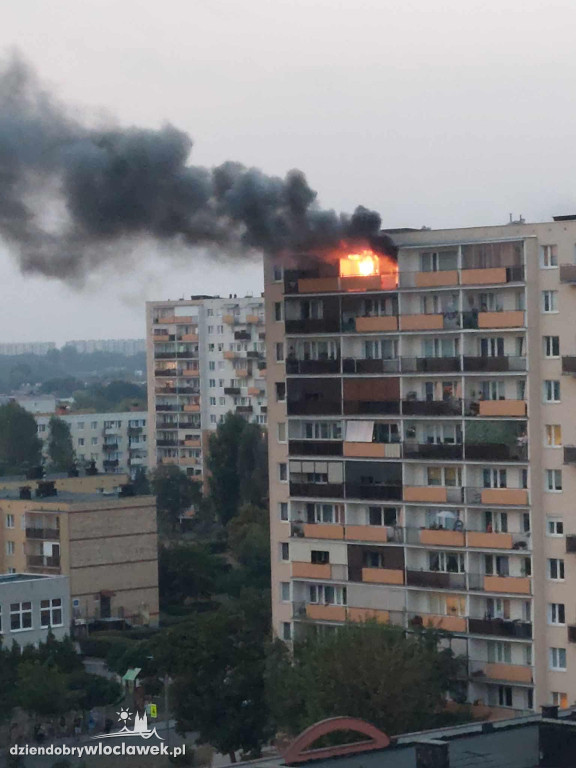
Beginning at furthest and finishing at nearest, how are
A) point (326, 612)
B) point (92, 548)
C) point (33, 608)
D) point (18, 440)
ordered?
point (18, 440), point (92, 548), point (33, 608), point (326, 612)

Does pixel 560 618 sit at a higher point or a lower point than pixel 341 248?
lower

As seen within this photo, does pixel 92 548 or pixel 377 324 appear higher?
pixel 377 324

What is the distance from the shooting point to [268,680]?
28.2m

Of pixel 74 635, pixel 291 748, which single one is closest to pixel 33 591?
pixel 74 635

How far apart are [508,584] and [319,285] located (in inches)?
252

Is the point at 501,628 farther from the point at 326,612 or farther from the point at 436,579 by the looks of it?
the point at 326,612

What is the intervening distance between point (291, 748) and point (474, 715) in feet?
33.7

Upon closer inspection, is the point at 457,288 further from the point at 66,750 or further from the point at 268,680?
the point at 66,750

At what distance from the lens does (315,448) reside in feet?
100

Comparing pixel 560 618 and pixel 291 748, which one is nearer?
pixel 291 748

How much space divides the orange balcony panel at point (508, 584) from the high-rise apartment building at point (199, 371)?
46438mm

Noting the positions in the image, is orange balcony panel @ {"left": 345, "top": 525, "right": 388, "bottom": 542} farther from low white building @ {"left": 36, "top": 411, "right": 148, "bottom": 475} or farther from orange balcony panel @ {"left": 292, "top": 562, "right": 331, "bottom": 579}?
low white building @ {"left": 36, "top": 411, "right": 148, "bottom": 475}

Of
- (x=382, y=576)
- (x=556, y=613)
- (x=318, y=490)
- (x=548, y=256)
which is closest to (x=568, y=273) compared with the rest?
(x=548, y=256)

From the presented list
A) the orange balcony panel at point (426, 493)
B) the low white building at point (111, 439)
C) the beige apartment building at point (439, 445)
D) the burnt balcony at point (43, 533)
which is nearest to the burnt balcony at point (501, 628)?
the beige apartment building at point (439, 445)
